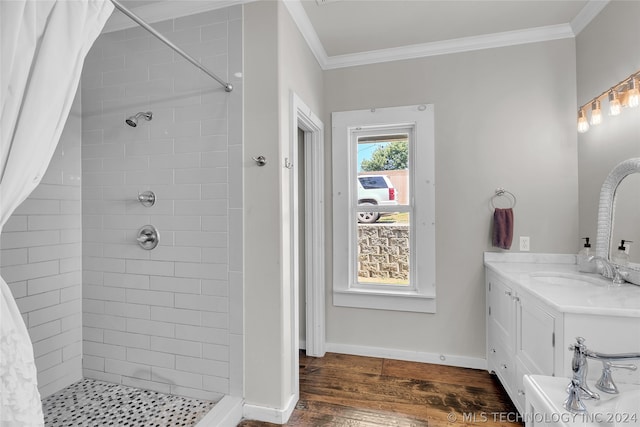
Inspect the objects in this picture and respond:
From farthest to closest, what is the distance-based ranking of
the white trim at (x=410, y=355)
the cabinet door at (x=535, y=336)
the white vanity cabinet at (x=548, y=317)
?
the white trim at (x=410, y=355), the cabinet door at (x=535, y=336), the white vanity cabinet at (x=548, y=317)

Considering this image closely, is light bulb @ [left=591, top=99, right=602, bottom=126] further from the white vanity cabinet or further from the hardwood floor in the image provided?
the hardwood floor

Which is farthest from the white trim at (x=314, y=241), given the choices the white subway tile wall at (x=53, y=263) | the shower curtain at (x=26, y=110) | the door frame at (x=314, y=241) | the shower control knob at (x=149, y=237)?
the shower curtain at (x=26, y=110)

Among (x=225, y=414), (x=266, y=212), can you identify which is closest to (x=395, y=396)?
(x=225, y=414)

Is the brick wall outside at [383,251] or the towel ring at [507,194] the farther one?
the brick wall outside at [383,251]

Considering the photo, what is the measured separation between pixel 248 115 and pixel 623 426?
2.03 metres

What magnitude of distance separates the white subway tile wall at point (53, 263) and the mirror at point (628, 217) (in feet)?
11.5

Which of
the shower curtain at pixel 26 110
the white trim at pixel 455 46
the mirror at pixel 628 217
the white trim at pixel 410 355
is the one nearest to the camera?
the shower curtain at pixel 26 110

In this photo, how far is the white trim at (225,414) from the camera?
1.60m

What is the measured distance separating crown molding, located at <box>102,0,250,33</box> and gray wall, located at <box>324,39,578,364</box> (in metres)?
1.29

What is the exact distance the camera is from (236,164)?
1.84m

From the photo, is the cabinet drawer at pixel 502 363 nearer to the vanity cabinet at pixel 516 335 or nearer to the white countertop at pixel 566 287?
the vanity cabinet at pixel 516 335

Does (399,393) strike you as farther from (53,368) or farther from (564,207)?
(53,368)

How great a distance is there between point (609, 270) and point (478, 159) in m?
1.09

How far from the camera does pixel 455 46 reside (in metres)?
2.43
